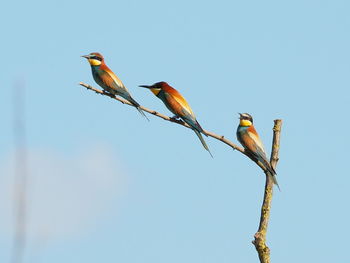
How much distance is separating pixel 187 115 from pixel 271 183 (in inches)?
79.5

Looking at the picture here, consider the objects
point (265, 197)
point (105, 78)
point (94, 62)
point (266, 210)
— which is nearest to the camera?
point (266, 210)

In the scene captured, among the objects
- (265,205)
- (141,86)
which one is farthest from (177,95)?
(265,205)

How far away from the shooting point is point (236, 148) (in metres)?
4.32

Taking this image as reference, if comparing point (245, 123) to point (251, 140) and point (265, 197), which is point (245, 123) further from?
point (265, 197)

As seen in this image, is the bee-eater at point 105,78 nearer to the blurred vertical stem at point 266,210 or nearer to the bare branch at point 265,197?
the bare branch at point 265,197

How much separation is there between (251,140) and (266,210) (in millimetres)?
1694

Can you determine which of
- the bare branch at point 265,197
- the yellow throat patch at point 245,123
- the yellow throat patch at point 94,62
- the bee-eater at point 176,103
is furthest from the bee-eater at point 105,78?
the bare branch at point 265,197

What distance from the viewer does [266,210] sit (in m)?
3.87

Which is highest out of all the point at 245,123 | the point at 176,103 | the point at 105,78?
the point at 105,78

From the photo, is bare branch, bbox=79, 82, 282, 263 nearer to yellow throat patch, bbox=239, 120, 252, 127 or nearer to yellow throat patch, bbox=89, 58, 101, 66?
yellow throat patch, bbox=239, 120, 252, 127

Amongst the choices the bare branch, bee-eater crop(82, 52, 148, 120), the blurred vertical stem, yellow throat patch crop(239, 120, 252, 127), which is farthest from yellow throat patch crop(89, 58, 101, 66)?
the blurred vertical stem

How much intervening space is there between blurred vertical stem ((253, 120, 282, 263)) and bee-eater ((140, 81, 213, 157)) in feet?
5.34

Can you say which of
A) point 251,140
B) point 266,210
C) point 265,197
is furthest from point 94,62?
point 266,210

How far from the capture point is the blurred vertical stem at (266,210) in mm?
3740
